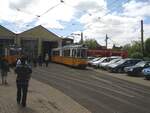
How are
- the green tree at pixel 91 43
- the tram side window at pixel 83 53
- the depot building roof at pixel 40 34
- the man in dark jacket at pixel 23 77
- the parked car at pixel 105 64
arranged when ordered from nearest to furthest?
1. the man in dark jacket at pixel 23 77
2. the parked car at pixel 105 64
3. the tram side window at pixel 83 53
4. the depot building roof at pixel 40 34
5. the green tree at pixel 91 43

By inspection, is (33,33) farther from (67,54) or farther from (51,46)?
(67,54)

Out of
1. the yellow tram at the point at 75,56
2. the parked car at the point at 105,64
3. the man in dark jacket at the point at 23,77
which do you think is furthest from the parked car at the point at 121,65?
the man in dark jacket at the point at 23,77

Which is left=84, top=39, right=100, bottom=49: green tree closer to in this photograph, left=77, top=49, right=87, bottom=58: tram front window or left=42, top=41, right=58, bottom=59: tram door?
left=42, top=41, right=58, bottom=59: tram door

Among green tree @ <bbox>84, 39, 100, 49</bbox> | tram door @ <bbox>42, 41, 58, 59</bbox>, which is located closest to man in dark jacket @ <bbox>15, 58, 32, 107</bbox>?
tram door @ <bbox>42, 41, 58, 59</bbox>

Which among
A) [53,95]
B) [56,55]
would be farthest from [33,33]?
[53,95]

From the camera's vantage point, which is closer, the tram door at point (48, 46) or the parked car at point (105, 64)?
the parked car at point (105, 64)

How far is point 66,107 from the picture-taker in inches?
596

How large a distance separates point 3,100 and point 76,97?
4131 mm

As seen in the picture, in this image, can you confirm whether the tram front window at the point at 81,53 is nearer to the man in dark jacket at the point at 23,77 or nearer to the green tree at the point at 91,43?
the man in dark jacket at the point at 23,77

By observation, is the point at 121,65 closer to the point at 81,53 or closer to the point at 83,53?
the point at 83,53

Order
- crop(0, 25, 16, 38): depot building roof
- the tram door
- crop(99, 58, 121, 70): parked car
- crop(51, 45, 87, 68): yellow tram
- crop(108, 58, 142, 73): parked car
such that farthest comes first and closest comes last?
1. the tram door
2. crop(0, 25, 16, 38): depot building roof
3. crop(51, 45, 87, 68): yellow tram
4. crop(99, 58, 121, 70): parked car
5. crop(108, 58, 142, 73): parked car

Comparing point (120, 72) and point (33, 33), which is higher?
point (33, 33)

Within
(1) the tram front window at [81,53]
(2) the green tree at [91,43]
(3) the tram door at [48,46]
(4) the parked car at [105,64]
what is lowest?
(4) the parked car at [105,64]

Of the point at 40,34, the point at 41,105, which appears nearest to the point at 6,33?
the point at 40,34
